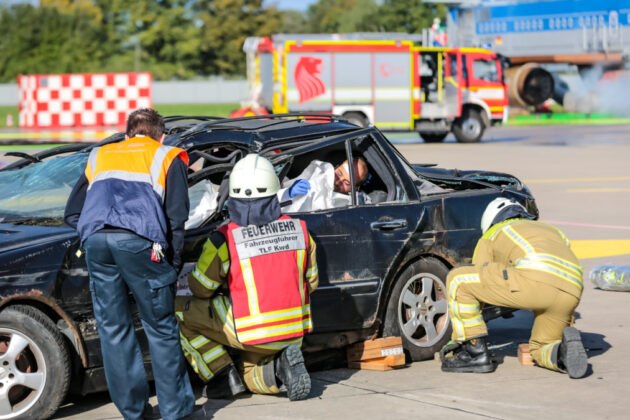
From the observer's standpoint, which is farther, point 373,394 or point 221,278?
point 373,394

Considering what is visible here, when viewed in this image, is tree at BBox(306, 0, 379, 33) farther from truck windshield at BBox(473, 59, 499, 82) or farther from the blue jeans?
the blue jeans

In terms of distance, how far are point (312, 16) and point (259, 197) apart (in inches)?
6183

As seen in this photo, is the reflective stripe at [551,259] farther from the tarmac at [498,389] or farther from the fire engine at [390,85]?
the fire engine at [390,85]

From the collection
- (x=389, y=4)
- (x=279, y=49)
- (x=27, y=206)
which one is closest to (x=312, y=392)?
(x=27, y=206)

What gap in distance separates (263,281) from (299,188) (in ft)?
3.46

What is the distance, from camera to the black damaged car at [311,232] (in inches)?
196

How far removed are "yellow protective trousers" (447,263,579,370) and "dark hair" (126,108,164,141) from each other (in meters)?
2.05

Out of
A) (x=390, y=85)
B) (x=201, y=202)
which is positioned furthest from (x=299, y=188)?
(x=390, y=85)

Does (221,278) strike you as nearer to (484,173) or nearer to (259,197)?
(259,197)

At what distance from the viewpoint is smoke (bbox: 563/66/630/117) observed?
39750 millimetres

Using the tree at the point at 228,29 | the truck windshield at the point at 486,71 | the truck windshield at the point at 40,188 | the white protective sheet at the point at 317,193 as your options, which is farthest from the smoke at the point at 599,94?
the tree at the point at 228,29

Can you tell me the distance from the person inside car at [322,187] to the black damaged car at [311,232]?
113 mm

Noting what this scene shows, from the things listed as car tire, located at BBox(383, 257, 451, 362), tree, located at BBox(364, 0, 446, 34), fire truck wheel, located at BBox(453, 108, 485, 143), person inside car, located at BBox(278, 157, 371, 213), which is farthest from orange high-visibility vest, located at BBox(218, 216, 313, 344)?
tree, located at BBox(364, 0, 446, 34)

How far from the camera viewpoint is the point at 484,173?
7.73m
